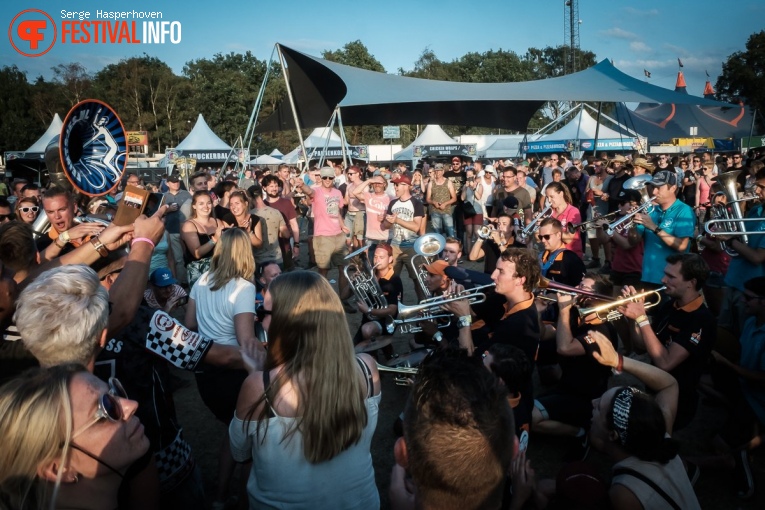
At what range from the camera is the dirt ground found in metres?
3.38

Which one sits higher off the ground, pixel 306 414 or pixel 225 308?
pixel 225 308

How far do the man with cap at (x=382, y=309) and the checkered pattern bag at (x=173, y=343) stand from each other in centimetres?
239

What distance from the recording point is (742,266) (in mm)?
4539

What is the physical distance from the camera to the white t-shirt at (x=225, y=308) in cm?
346

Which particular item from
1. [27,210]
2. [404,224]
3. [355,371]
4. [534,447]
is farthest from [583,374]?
[27,210]

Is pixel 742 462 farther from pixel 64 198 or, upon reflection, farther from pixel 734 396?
pixel 64 198

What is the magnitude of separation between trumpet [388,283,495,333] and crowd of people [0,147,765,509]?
30mm

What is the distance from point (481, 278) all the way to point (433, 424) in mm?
3212

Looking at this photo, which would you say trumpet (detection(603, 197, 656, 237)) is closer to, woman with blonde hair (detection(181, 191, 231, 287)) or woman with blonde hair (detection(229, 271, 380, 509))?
woman with blonde hair (detection(181, 191, 231, 287))

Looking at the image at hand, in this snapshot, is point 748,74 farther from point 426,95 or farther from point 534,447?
point 534,447

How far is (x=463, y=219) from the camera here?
1077 cm

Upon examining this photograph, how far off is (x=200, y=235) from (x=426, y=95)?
1161 cm

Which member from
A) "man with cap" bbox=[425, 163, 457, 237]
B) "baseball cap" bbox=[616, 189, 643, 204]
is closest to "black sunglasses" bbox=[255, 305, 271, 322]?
"baseball cap" bbox=[616, 189, 643, 204]

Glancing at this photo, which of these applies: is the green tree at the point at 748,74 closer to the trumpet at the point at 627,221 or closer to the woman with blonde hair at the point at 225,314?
the trumpet at the point at 627,221
